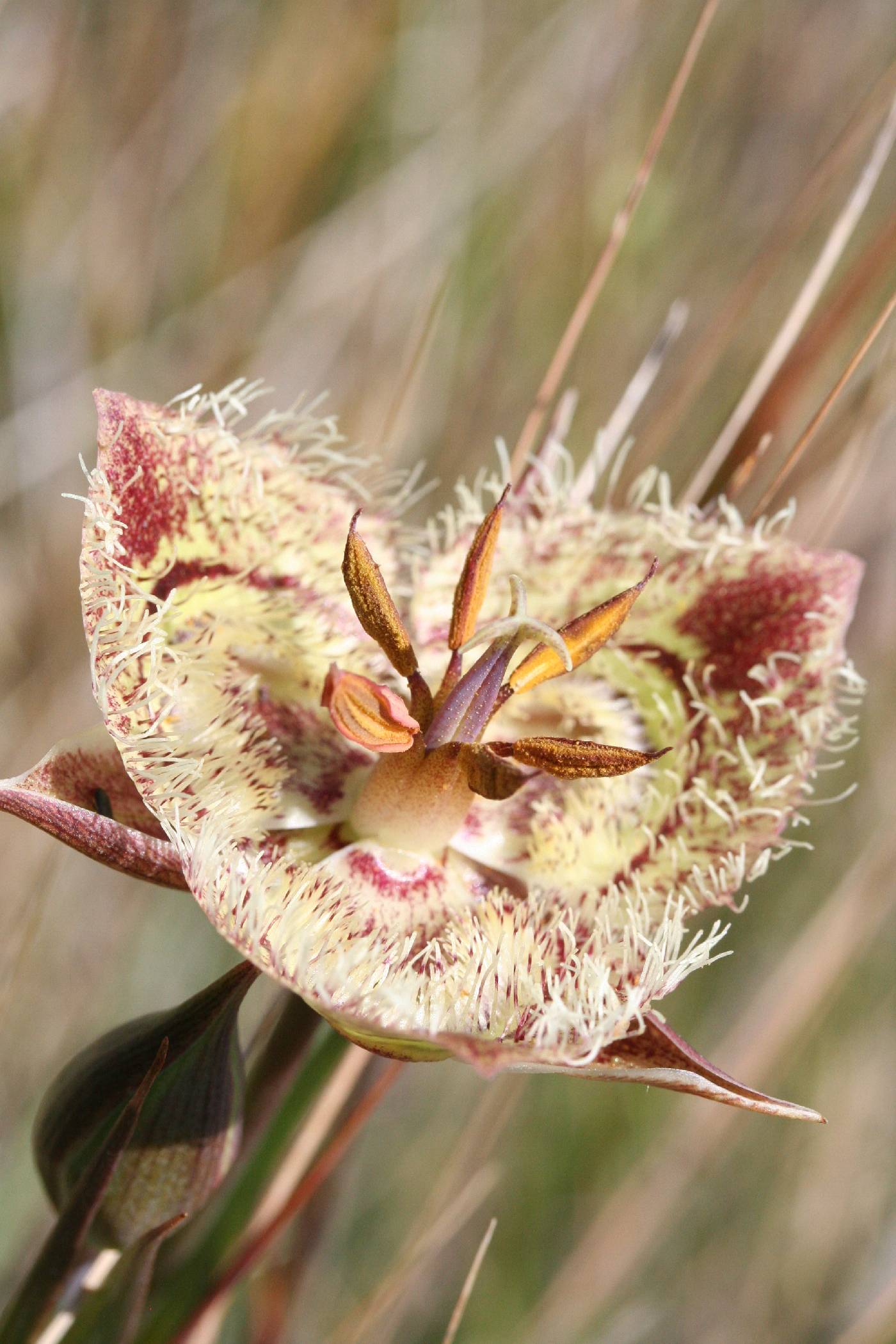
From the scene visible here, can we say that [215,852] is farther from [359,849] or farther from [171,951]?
[171,951]

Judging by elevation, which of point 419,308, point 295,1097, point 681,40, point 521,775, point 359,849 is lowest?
point 295,1097

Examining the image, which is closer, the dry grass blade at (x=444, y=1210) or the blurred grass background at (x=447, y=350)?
the dry grass blade at (x=444, y=1210)

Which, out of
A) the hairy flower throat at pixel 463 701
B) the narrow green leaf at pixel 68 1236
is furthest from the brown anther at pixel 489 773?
the narrow green leaf at pixel 68 1236

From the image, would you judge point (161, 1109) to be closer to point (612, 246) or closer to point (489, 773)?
point (489, 773)

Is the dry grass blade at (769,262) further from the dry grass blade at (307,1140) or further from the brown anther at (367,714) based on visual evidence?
the dry grass blade at (307,1140)

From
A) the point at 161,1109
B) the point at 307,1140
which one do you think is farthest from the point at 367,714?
the point at 307,1140

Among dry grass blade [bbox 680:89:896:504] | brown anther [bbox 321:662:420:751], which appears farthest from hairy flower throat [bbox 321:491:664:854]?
dry grass blade [bbox 680:89:896:504]

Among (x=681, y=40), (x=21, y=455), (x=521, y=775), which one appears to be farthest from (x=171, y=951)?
(x=681, y=40)
